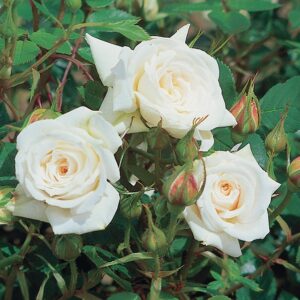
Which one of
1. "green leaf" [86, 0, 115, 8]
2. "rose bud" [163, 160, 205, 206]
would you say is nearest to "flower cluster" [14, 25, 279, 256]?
"rose bud" [163, 160, 205, 206]

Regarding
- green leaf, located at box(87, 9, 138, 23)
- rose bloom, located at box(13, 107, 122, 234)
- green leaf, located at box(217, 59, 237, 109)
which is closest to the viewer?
→ rose bloom, located at box(13, 107, 122, 234)

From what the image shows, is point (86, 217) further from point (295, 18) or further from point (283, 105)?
point (295, 18)

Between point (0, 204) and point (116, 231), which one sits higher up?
point (0, 204)

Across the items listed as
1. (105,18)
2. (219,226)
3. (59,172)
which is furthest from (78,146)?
(105,18)

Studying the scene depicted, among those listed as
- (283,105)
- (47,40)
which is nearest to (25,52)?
(47,40)

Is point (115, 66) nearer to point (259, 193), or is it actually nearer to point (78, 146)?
point (78, 146)

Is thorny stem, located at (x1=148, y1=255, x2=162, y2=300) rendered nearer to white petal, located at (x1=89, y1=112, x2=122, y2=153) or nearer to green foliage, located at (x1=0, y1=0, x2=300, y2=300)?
green foliage, located at (x1=0, y1=0, x2=300, y2=300)

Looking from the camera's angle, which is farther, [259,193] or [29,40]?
[29,40]
